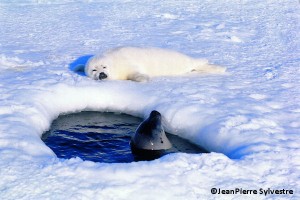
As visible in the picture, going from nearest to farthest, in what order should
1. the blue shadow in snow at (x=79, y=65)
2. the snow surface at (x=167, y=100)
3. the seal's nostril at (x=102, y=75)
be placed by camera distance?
the snow surface at (x=167, y=100) → the seal's nostril at (x=102, y=75) → the blue shadow in snow at (x=79, y=65)

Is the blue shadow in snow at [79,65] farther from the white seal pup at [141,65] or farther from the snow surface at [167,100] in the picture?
the white seal pup at [141,65]

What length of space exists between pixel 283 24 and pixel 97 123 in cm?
560

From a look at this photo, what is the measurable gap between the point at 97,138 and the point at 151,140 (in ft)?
1.98

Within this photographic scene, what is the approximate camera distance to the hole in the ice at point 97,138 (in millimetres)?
4246

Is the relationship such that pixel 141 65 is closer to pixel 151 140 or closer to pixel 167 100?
pixel 167 100

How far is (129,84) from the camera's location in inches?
229

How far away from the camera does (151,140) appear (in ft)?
14.3

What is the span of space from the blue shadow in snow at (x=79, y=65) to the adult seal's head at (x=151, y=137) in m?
2.04

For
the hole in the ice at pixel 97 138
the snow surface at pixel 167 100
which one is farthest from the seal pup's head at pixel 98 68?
the hole in the ice at pixel 97 138

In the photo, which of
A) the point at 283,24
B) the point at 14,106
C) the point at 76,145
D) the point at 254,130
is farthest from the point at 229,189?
the point at 283,24

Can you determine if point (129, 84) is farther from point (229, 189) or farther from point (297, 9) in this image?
point (297, 9)

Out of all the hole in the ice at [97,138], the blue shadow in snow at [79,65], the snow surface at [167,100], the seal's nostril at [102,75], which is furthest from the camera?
the blue shadow in snow at [79,65]

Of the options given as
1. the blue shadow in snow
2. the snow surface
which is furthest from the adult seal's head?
the blue shadow in snow

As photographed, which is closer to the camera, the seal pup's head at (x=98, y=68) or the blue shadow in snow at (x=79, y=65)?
the seal pup's head at (x=98, y=68)
